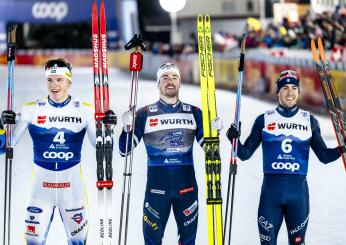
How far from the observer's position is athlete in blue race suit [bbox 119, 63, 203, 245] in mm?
7152

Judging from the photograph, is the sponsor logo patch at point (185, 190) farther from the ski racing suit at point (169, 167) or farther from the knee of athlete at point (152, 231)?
the knee of athlete at point (152, 231)

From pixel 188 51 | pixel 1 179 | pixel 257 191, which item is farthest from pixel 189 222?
pixel 188 51

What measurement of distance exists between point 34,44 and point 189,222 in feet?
179

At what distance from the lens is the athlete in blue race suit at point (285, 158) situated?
6.96 metres

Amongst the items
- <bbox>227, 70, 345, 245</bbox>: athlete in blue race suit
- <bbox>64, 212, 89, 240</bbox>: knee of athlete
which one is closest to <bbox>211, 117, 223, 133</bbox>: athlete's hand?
<bbox>227, 70, 345, 245</bbox>: athlete in blue race suit

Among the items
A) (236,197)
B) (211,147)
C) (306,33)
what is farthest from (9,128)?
(306,33)

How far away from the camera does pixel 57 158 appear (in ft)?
23.3

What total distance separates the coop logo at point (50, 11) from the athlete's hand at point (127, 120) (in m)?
52.5

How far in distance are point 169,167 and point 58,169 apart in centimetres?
82

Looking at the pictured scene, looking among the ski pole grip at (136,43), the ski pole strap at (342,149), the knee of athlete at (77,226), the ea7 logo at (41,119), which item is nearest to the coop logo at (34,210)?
the knee of athlete at (77,226)

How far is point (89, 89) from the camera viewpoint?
31375 mm

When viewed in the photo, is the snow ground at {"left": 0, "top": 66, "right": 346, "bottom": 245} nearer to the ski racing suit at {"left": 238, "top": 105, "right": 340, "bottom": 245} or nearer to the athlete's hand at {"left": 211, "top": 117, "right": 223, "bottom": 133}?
the ski racing suit at {"left": 238, "top": 105, "right": 340, "bottom": 245}

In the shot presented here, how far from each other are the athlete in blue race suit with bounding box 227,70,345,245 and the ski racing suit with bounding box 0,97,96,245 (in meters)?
1.14

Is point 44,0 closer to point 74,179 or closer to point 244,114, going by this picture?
point 244,114
